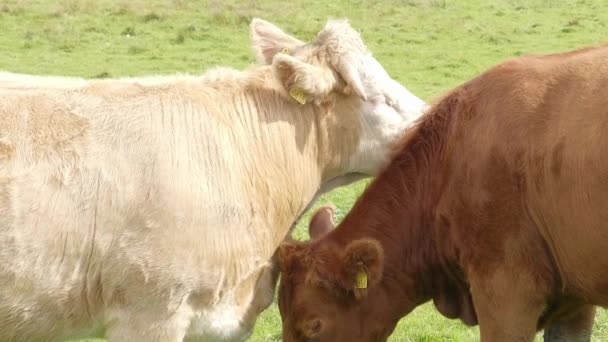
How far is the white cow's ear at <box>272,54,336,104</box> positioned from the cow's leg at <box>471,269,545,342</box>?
1.39m

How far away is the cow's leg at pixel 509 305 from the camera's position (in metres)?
4.75

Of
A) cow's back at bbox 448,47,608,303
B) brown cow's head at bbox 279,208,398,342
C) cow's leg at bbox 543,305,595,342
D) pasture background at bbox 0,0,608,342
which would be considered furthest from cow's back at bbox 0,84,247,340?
pasture background at bbox 0,0,608,342

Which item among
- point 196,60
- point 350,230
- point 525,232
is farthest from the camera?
point 196,60

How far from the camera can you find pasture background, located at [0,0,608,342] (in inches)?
651

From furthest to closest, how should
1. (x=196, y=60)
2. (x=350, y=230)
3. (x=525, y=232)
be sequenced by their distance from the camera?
(x=196, y=60), (x=350, y=230), (x=525, y=232)

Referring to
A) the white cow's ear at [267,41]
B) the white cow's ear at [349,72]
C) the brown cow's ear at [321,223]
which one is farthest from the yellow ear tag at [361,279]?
the white cow's ear at [267,41]

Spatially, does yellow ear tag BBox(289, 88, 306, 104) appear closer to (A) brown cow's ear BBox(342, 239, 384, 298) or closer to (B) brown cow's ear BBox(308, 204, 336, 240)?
(B) brown cow's ear BBox(308, 204, 336, 240)

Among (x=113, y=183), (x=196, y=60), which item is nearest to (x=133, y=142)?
(x=113, y=183)

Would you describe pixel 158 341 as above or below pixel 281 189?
below

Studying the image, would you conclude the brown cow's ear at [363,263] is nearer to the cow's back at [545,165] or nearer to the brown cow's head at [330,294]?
the brown cow's head at [330,294]

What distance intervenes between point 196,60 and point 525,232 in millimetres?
12667

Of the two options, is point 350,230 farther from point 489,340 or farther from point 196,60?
point 196,60

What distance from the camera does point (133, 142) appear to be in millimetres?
5012

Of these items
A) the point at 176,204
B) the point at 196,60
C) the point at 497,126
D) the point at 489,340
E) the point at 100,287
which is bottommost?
the point at 196,60
